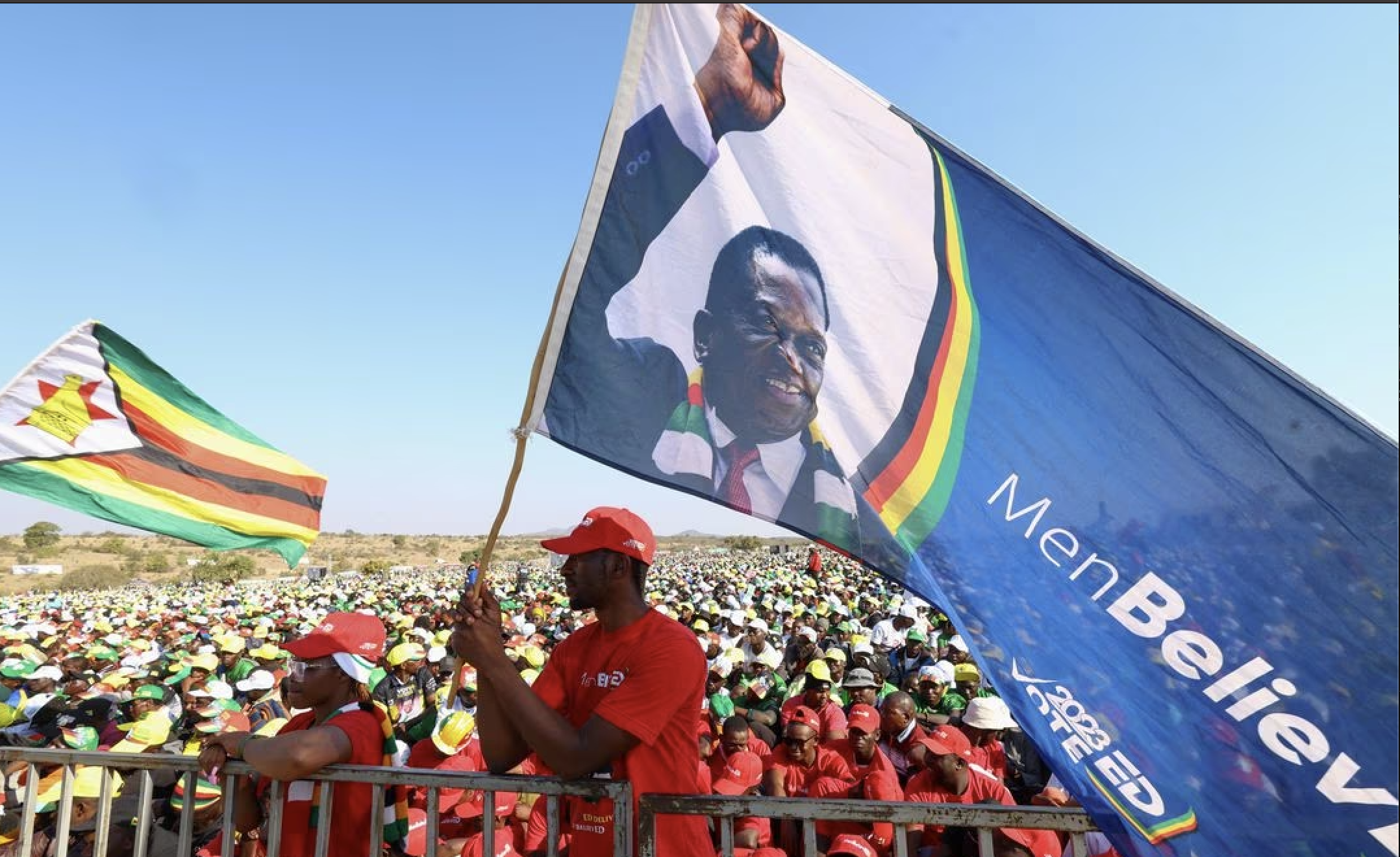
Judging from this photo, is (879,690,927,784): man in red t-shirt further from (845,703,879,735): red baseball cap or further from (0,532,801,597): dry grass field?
(0,532,801,597): dry grass field

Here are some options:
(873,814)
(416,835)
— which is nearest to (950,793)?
(873,814)

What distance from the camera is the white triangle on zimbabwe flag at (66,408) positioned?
15.4ft

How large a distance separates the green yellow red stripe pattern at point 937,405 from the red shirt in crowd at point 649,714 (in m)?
0.79

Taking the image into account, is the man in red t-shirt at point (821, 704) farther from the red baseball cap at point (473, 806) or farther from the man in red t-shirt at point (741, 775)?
the red baseball cap at point (473, 806)

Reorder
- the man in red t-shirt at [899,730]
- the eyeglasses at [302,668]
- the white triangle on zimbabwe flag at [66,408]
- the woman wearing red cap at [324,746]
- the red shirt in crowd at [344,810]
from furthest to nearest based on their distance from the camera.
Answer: the man in red t-shirt at [899,730] → the white triangle on zimbabwe flag at [66,408] → the eyeglasses at [302,668] → the red shirt in crowd at [344,810] → the woman wearing red cap at [324,746]

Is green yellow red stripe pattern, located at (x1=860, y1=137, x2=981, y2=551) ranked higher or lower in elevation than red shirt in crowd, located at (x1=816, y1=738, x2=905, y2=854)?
higher

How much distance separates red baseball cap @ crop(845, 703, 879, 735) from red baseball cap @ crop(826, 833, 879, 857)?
1691 mm

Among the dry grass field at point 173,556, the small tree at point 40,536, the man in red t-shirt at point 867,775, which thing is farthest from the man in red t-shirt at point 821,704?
the small tree at point 40,536

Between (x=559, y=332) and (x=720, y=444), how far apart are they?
69 cm

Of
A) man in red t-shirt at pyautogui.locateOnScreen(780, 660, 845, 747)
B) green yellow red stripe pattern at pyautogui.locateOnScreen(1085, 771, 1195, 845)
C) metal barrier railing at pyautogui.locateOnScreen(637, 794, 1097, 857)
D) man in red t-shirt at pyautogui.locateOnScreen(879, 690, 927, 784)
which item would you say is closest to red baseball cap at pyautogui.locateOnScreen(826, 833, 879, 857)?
man in red t-shirt at pyautogui.locateOnScreen(780, 660, 845, 747)

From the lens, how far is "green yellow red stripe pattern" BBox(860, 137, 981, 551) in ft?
8.16

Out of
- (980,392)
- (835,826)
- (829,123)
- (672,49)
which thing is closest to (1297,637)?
(980,392)

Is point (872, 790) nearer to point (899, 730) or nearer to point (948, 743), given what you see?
point (948, 743)

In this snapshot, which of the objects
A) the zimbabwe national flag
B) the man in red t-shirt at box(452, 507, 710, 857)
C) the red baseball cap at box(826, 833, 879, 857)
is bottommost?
the red baseball cap at box(826, 833, 879, 857)
